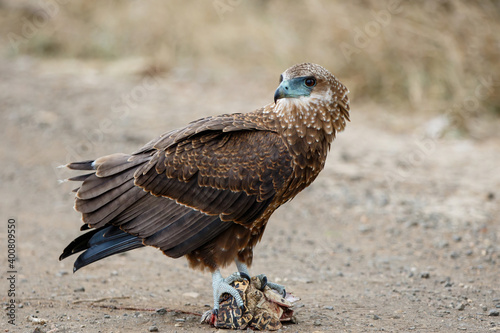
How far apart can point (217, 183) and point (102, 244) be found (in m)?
0.97

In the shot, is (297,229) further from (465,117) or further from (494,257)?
(465,117)

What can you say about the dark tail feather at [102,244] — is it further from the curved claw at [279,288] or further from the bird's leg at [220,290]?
the curved claw at [279,288]

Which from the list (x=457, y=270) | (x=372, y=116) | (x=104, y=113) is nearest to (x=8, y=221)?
(x=104, y=113)

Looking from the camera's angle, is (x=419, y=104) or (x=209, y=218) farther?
(x=419, y=104)

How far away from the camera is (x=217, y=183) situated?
468cm

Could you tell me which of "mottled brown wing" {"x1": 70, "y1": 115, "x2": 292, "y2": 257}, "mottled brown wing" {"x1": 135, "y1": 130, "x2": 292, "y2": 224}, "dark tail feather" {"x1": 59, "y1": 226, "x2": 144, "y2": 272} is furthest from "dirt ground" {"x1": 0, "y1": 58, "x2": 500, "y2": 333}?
"mottled brown wing" {"x1": 135, "y1": 130, "x2": 292, "y2": 224}

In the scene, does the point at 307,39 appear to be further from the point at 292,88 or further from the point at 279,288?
the point at 279,288

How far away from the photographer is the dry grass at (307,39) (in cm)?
980

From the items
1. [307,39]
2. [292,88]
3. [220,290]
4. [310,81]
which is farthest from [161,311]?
[307,39]

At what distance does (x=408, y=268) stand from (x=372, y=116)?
15.6 feet

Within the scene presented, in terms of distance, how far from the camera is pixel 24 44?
49.0ft

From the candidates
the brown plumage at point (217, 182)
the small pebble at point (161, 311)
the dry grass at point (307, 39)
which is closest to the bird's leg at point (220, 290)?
the brown plumage at point (217, 182)

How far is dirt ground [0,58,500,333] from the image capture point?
4.99 metres

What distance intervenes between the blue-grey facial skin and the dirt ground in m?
1.66
